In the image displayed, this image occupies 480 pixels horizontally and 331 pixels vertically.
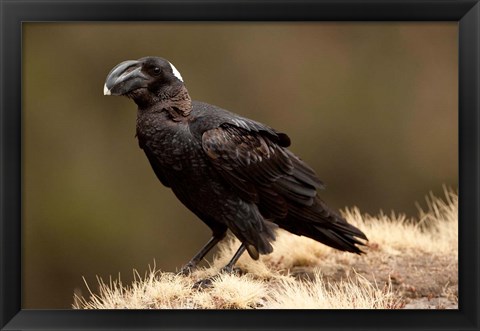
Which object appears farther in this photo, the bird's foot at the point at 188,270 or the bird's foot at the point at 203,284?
the bird's foot at the point at 188,270

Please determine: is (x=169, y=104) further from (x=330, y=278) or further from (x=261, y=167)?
(x=330, y=278)

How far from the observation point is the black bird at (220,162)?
20.6ft

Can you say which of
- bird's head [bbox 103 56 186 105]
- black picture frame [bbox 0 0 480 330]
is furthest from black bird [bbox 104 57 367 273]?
black picture frame [bbox 0 0 480 330]

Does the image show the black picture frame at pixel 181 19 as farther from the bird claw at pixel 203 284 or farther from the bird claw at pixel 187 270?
the bird claw at pixel 187 270

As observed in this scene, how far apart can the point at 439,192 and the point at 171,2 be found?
4.16m

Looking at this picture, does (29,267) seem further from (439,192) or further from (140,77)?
(439,192)

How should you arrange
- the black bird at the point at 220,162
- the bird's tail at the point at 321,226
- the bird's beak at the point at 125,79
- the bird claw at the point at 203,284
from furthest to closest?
the bird's tail at the point at 321,226, the bird claw at the point at 203,284, the black bird at the point at 220,162, the bird's beak at the point at 125,79

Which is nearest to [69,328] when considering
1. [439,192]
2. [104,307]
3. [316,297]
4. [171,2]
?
[104,307]

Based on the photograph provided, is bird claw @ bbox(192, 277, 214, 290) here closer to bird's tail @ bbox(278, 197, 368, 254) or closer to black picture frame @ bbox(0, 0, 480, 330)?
black picture frame @ bbox(0, 0, 480, 330)

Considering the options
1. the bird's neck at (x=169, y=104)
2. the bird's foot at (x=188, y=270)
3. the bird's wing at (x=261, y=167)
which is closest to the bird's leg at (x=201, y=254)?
the bird's foot at (x=188, y=270)

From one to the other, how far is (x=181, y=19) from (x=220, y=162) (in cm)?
105

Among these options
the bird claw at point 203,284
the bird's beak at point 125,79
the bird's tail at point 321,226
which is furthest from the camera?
the bird's tail at point 321,226

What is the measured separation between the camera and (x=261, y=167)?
651 centimetres

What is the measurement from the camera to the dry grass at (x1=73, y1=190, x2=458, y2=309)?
20.7 ft
